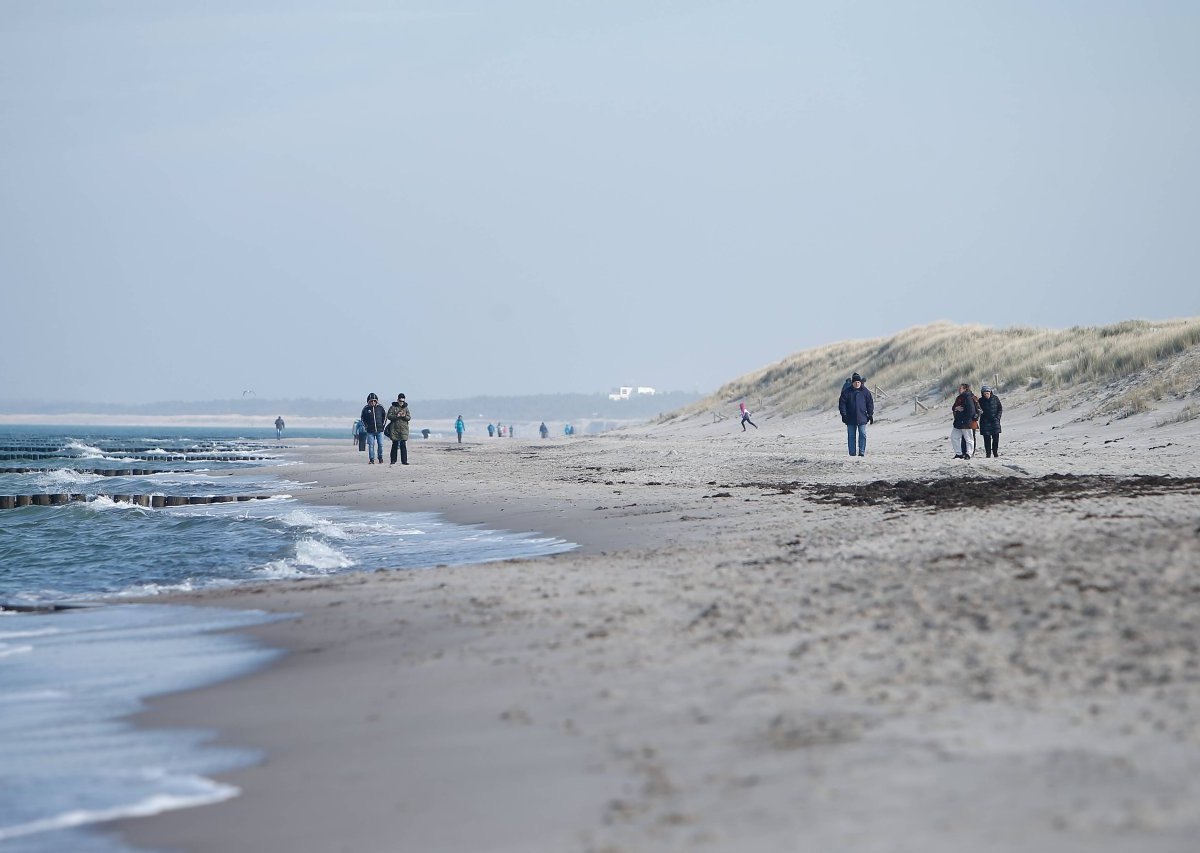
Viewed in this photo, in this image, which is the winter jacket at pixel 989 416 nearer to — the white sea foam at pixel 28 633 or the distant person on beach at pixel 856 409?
the distant person on beach at pixel 856 409

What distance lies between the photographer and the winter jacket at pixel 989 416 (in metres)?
23.6

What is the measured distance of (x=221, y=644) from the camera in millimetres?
8492

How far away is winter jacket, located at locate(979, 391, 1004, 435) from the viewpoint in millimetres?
23594

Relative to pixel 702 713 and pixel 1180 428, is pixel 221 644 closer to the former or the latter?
pixel 702 713

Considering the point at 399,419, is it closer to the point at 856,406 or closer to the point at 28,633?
the point at 856,406

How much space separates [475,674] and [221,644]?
8.91 ft

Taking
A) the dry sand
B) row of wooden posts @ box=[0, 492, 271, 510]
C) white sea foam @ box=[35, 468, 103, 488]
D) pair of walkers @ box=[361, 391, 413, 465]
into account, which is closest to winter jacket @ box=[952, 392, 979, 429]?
the dry sand

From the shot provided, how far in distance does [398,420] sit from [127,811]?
26849 mm

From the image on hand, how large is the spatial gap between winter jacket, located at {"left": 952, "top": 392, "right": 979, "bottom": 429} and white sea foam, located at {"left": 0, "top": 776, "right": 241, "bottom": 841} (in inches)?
771

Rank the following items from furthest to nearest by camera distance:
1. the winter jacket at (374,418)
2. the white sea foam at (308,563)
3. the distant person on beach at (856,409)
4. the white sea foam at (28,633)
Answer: the winter jacket at (374,418), the distant person on beach at (856,409), the white sea foam at (308,563), the white sea foam at (28,633)

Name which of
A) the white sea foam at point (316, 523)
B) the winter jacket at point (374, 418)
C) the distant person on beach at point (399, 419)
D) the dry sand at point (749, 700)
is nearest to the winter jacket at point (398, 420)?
the distant person on beach at point (399, 419)

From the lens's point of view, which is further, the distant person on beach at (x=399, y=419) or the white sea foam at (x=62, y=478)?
the white sea foam at (x=62, y=478)

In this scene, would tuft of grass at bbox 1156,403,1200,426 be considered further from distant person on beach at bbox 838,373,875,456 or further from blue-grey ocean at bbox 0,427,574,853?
blue-grey ocean at bbox 0,427,574,853

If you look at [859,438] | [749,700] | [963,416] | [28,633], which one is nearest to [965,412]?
[963,416]
